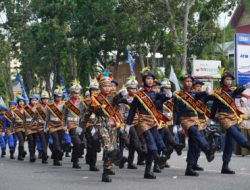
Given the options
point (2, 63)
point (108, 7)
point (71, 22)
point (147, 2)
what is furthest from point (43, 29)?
point (2, 63)

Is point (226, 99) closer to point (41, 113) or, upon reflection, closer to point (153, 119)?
point (153, 119)

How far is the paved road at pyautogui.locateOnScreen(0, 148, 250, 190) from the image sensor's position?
11417 mm

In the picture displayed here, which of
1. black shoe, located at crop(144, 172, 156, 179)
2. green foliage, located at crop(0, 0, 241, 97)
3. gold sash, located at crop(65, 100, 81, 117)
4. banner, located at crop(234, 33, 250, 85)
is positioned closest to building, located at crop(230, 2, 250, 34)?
green foliage, located at crop(0, 0, 241, 97)

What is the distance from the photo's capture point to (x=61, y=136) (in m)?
17.4

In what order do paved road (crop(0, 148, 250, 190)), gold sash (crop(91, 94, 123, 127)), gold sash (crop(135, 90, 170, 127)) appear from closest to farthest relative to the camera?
paved road (crop(0, 148, 250, 190))
gold sash (crop(91, 94, 123, 127))
gold sash (crop(135, 90, 170, 127))

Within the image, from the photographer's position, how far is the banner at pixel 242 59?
23922 mm

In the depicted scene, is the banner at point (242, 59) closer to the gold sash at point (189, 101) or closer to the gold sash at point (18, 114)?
the gold sash at point (18, 114)

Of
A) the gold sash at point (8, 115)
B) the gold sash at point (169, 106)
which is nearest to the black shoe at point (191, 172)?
the gold sash at point (169, 106)

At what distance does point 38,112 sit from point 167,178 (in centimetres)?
670

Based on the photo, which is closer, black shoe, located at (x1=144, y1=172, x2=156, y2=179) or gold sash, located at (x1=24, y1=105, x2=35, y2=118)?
black shoe, located at (x1=144, y1=172, x2=156, y2=179)

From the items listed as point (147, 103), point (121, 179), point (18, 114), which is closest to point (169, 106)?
point (147, 103)

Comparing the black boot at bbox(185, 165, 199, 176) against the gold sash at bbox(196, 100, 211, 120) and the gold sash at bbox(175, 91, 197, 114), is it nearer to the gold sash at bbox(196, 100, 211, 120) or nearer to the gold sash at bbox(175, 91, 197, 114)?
the gold sash at bbox(175, 91, 197, 114)

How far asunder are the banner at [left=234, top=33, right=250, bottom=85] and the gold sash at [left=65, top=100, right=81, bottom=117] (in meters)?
8.64

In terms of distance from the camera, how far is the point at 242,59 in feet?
78.9
